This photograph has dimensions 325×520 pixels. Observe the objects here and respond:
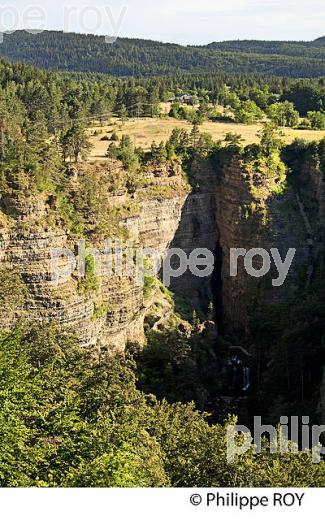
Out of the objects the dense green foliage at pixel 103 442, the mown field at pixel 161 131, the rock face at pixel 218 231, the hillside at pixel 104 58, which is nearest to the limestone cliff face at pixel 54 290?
the rock face at pixel 218 231

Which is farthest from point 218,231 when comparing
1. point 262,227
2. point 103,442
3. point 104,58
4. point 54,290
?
point 104,58

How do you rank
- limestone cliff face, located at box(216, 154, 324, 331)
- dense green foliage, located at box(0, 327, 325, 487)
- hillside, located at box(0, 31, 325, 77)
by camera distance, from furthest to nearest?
hillside, located at box(0, 31, 325, 77)
limestone cliff face, located at box(216, 154, 324, 331)
dense green foliage, located at box(0, 327, 325, 487)

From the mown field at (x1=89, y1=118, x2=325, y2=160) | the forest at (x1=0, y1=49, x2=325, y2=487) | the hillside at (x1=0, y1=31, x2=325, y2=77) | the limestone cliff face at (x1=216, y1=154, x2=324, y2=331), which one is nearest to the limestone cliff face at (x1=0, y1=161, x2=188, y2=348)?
the forest at (x1=0, y1=49, x2=325, y2=487)

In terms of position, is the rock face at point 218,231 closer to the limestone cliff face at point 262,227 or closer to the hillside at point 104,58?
the limestone cliff face at point 262,227

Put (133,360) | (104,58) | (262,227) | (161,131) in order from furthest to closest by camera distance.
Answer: (104,58)
(161,131)
(262,227)
(133,360)

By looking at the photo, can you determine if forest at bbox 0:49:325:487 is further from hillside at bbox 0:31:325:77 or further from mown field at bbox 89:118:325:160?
hillside at bbox 0:31:325:77

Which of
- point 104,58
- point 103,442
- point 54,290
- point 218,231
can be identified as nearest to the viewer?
point 103,442

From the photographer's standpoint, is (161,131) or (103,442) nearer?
(103,442)

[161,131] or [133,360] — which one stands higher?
[161,131]

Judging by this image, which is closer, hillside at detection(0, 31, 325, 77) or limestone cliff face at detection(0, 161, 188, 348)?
limestone cliff face at detection(0, 161, 188, 348)

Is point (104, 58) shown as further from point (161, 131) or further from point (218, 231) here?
point (218, 231)

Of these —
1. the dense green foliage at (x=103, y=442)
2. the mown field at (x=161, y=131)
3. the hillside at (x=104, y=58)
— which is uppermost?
the hillside at (x=104, y=58)

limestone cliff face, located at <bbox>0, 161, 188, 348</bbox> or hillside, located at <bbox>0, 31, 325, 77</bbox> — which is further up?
hillside, located at <bbox>0, 31, 325, 77</bbox>

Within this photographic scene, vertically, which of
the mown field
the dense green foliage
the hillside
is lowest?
the dense green foliage
